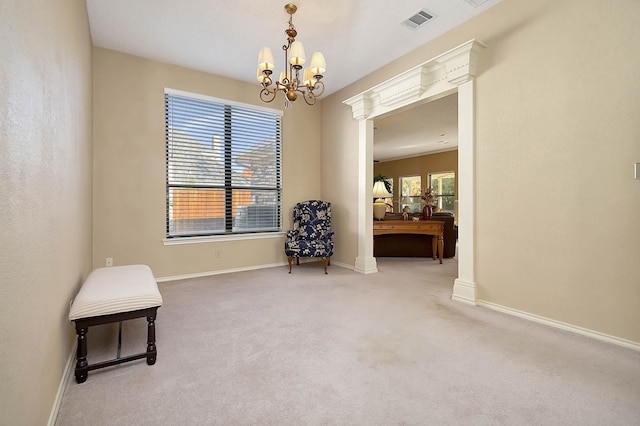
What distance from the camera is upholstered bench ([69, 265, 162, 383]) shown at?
1.71 metres

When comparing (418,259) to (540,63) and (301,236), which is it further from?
(540,63)

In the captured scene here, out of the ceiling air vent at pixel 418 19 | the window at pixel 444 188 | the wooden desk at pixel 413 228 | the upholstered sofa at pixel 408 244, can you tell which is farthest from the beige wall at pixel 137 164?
the window at pixel 444 188

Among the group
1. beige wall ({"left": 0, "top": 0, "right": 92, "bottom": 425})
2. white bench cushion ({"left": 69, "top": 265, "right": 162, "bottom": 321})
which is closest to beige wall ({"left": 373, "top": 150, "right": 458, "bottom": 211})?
white bench cushion ({"left": 69, "top": 265, "right": 162, "bottom": 321})

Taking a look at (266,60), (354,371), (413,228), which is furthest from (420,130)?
(354,371)

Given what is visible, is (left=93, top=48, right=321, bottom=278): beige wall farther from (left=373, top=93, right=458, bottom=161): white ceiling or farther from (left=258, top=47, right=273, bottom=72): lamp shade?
(left=373, top=93, right=458, bottom=161): white ceiling

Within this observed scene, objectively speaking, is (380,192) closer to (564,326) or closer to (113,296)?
(564,326)

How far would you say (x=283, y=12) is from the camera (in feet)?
9.69

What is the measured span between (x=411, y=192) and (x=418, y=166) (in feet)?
3.21

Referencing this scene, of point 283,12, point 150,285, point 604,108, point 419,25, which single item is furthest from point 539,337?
point 283,12

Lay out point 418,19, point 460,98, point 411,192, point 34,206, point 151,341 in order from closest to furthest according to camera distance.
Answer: point 34,206
point 151,341
point 418,19
point 460,98
point 411,192

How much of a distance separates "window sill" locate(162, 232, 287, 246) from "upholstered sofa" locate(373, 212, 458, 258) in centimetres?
199

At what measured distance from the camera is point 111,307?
177cm

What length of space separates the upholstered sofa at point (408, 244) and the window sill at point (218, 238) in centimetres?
199

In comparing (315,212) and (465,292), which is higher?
(315,212)
